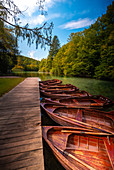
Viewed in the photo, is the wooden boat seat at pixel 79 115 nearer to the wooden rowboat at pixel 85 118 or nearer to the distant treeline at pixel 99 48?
the wooden rowboat at pixel 85 118

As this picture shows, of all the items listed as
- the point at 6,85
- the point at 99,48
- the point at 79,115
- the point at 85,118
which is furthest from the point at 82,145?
the point at 99,48

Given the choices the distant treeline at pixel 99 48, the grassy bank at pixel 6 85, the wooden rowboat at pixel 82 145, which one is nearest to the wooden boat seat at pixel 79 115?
the wooden rowboat at pixel 82 145

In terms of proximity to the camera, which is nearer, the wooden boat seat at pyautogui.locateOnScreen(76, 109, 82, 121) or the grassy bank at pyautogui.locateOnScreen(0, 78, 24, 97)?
the wooden boat seat at pyautogui.locateOnScreen(76, 109, 82, 121)

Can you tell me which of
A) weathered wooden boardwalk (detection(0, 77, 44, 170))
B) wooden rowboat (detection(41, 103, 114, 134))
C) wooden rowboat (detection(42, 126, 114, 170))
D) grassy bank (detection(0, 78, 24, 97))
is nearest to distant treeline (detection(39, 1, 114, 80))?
wooden rowboat (detection(41, 103, 114, 134))

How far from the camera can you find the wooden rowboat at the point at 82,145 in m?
1.52

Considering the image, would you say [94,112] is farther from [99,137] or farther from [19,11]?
[19,11]

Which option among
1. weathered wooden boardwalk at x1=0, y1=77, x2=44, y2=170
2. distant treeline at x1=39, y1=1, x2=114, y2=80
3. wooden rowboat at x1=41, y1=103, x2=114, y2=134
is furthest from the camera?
distant treeline at x1=39, y1=1, x2=114, y2=80

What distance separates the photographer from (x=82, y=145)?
6.25 feet

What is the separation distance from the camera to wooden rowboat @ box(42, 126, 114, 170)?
1524 millimetres

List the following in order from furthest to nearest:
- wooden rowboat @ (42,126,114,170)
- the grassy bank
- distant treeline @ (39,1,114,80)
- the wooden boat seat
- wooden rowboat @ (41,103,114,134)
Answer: distant treeline @ (39,1,114,80), the grassy bank, the wooden boat seat, wooden rowboat @ (41,103,114,134), wooden rowboat @ (42,126,114,170)

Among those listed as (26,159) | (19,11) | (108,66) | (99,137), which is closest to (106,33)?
(108,66)

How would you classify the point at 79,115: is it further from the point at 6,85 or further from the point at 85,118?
the point at 6,85

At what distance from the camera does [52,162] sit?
2094 mm

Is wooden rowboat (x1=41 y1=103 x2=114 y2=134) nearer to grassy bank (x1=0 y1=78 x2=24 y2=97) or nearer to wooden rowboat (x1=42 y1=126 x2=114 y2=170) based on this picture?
wooden rowboat (x1=42 y1=126 x2=114 y2=170)
